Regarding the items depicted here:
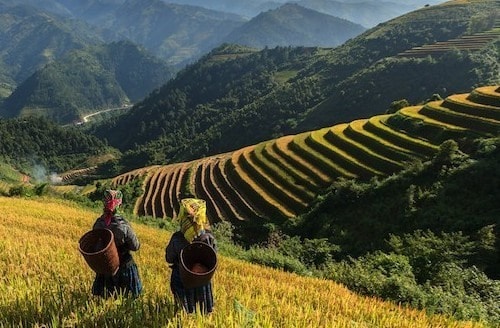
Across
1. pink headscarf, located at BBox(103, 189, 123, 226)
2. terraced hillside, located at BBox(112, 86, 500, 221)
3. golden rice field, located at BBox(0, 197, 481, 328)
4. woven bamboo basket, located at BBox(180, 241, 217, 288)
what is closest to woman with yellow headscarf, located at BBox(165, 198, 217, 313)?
golden rice field, located at BBox(0, 197, 481, 328)

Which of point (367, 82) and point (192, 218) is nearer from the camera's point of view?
point (192, 218)

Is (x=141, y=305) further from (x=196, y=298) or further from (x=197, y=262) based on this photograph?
(x=197, y=262)

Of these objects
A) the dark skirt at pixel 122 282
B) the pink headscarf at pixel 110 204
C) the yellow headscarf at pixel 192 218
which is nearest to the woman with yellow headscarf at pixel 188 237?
the yellow headscarf at pixel 192 218

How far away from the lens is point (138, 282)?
639cm

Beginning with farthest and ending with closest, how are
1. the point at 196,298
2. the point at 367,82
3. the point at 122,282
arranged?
the point at 367,82 → the point at 122,282 → the point at 196,298

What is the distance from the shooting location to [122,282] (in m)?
6.21

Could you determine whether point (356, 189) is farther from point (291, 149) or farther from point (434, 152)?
point (291, 149)

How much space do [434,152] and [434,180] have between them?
20.0 feet

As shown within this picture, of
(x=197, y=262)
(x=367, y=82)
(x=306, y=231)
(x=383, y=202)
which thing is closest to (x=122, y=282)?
(x=197, y=262)

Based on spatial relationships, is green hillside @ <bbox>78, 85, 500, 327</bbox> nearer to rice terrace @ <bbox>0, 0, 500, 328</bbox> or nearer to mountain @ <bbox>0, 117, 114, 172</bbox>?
rice terrace @ <bbox>0, 0, 500, 328</bbox>

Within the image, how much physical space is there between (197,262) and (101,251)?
43.4 inches

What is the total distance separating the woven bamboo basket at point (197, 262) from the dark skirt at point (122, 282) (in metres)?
1.46

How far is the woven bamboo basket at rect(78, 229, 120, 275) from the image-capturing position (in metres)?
5.10

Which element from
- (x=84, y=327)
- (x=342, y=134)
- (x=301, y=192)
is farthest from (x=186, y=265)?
(x=342, y=134)
